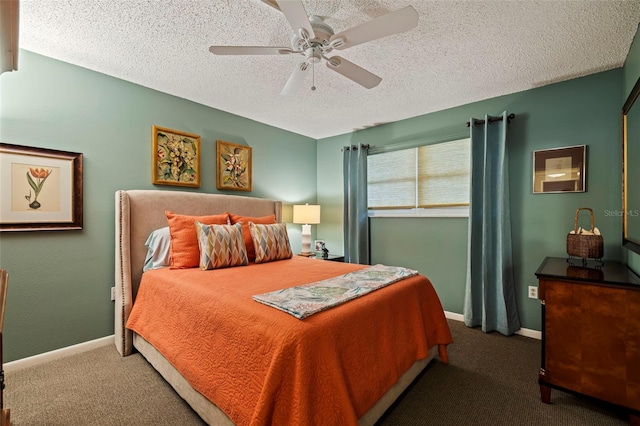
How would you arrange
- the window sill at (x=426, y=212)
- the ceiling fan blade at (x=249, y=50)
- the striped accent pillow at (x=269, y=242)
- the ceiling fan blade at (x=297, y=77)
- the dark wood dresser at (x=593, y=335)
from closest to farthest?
the dark wood dresser at (x=593, y=335) < the ceiling fan blade at (x=249, y=50) < the ceiling fan blade at (x=297, y=77) < the striped accent pillow at (x=269, y=242) < the window sill at (x=426, y=212)

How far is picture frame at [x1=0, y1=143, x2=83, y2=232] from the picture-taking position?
219cm

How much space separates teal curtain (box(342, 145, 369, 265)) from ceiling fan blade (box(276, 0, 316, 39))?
253 centimetres

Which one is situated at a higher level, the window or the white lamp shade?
the window

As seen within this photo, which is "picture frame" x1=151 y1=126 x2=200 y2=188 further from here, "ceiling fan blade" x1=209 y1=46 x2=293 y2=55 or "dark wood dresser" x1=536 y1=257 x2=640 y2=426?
"dark wood dresser" x1=536 y1=257 x2=640 y2=426

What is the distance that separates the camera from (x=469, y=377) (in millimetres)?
2174

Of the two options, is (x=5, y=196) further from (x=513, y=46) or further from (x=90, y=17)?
(x=513, y=46)

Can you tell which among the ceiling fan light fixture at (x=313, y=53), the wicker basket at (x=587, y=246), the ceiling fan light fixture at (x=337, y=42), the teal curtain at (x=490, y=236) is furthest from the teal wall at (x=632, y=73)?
the ceiling fan light fixture at (x=313, y=53)

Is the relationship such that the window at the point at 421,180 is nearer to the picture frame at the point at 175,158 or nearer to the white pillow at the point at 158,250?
the picture frame at the point at 175,158

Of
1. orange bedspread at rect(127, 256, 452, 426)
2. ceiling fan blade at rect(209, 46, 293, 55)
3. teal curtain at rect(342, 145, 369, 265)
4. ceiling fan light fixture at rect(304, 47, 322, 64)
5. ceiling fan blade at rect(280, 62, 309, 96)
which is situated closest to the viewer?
orange bedspread at rect(127, 256, 452, 426)

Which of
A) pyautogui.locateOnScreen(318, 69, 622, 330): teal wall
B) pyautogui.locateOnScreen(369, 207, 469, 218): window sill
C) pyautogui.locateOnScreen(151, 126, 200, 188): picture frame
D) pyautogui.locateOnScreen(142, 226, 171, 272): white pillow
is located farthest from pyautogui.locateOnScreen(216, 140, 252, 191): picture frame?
pyautogui.locateOnScreen(318, 69, 622, 330): teal wall

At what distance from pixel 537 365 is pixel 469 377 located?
0.65m

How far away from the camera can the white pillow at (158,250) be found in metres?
2.61

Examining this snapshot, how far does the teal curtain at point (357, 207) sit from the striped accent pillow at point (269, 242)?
4.22ft

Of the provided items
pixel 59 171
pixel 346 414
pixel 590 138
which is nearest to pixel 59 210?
pixel 59 171
